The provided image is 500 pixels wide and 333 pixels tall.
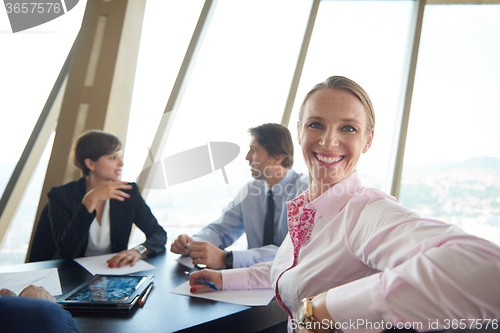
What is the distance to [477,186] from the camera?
389 centimetres

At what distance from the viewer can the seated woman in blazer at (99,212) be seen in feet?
5.83

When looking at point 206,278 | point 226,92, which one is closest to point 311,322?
point 206,278

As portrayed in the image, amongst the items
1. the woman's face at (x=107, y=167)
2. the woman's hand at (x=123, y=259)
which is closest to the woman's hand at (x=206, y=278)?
the woman's hand at (x=123, y=259)

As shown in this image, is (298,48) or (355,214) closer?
(355,214)

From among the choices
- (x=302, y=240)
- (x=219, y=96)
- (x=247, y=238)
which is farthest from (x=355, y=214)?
(x=219, y=96)

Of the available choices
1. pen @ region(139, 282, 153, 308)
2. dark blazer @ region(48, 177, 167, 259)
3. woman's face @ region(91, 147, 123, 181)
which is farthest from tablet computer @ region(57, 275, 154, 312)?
woman's face @ region(91, 147, 123, 181)

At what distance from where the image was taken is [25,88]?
3.05 metres


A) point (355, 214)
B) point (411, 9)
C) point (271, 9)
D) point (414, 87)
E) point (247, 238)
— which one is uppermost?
point (411, 9)

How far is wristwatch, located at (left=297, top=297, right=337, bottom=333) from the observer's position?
0.66 m

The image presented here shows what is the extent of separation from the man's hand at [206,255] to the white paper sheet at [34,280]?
55 cm

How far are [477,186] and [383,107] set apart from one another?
1481 millimetres

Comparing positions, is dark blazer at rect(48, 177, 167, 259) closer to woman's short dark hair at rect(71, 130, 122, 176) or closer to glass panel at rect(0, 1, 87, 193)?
woman's short dark hair at rect(71, 130, 122, 176)

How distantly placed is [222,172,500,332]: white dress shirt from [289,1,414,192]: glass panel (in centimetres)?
266

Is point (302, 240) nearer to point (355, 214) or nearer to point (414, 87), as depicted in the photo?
point (355, 214)
